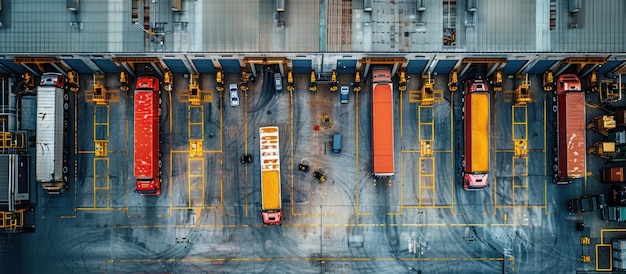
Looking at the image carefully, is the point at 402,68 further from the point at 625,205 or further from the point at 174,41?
the point at 625,205

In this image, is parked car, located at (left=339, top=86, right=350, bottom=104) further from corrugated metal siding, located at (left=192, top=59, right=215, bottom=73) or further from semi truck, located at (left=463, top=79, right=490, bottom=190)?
corrugated metal siding, located at (left=192, top=59, right=215, bottom=73)

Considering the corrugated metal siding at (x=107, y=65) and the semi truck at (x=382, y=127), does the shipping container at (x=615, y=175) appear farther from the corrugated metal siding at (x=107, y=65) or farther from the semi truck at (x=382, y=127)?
the corrugated metal siding at (x=107, y=65)

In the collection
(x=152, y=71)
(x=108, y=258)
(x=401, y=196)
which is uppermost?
(x=152, y=71)

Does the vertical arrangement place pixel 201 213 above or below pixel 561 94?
below

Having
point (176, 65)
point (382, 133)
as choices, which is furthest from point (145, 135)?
point (382, 133)

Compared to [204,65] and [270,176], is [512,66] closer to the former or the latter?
[270,176]

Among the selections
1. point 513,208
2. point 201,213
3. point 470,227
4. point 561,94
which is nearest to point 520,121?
point 561,94
